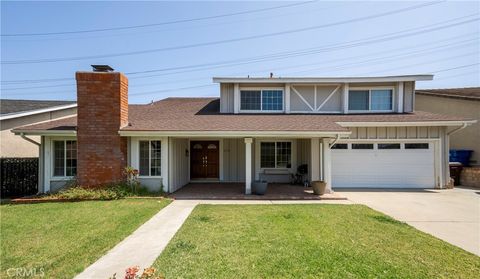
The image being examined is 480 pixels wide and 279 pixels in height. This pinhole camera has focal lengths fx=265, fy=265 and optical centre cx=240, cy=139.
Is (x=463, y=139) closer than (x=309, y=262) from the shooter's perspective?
No

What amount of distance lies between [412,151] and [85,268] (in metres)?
13.5

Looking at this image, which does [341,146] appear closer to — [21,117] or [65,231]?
[65,231]

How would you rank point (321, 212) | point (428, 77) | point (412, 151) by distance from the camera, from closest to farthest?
point (321, 212)
point (412, 151)
point (428, 77)

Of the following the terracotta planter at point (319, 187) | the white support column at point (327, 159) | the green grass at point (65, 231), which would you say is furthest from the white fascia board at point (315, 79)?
the green grass at point (65, 231)

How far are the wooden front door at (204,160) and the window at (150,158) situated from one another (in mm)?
3652

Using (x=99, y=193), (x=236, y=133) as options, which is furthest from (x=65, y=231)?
(x=236, y=133)

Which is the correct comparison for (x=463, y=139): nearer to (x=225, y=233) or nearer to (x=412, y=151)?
(x=412, y=151)

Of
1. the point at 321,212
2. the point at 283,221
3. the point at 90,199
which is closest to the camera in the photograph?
the point at 283,221

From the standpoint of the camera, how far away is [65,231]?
6.02m

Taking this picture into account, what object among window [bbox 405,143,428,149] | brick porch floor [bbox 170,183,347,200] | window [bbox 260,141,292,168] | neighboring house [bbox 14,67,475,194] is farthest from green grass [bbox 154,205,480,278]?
window [bbox 405,143,428,149]

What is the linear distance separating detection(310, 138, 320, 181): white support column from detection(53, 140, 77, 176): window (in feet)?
32.7

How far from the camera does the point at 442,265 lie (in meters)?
4.34

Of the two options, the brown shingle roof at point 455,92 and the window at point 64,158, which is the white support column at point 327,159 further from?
the brown shingle roof at point 455,92

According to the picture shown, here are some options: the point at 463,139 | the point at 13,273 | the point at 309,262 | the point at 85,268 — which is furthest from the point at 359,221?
the point at 463,139
